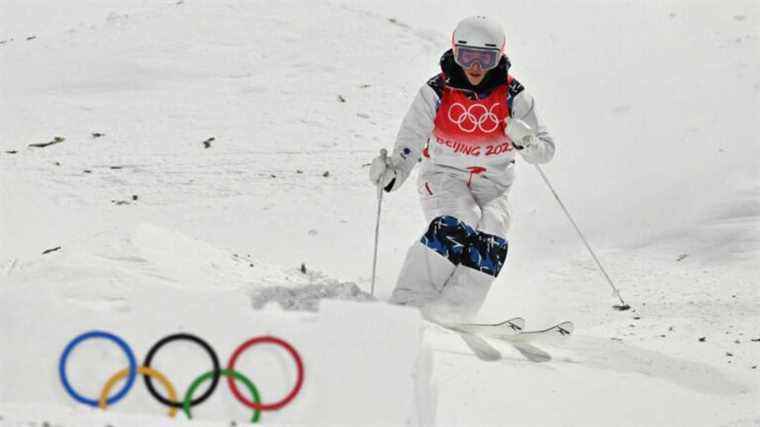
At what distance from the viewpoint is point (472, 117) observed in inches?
215

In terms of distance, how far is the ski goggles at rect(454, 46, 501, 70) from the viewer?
17.3 feet

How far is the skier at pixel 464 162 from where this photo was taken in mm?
5316

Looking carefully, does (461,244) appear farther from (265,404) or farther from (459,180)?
(265,404)

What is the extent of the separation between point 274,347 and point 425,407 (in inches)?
19.5

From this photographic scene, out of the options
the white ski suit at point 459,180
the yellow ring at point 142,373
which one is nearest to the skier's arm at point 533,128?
the white ski suit at point 459,180

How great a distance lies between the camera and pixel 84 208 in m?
6.80

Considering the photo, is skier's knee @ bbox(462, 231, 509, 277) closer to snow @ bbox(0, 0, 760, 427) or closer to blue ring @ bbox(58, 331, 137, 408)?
snow @ bbox(0, 0, 760, 427)

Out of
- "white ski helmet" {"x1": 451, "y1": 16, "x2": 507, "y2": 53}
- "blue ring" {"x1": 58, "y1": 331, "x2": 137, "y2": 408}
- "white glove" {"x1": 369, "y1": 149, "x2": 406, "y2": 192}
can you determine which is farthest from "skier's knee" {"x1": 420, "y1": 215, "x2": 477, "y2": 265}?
"blue ring" {"x1": 58, "y1": 331, "x2": 137, "y2": 408}

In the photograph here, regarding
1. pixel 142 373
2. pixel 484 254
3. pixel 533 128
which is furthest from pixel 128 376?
pixel 533 128

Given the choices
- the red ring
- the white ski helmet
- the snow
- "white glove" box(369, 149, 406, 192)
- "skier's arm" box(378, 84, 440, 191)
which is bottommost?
the snow

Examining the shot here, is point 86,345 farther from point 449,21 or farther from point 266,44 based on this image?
point 449,21

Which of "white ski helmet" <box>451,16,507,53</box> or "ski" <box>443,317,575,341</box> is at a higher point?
"white ski helmet" <box>451,16,507,53</box>

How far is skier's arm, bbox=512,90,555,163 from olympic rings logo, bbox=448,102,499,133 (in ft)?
0.37

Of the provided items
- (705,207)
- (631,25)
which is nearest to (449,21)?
(631,25)
